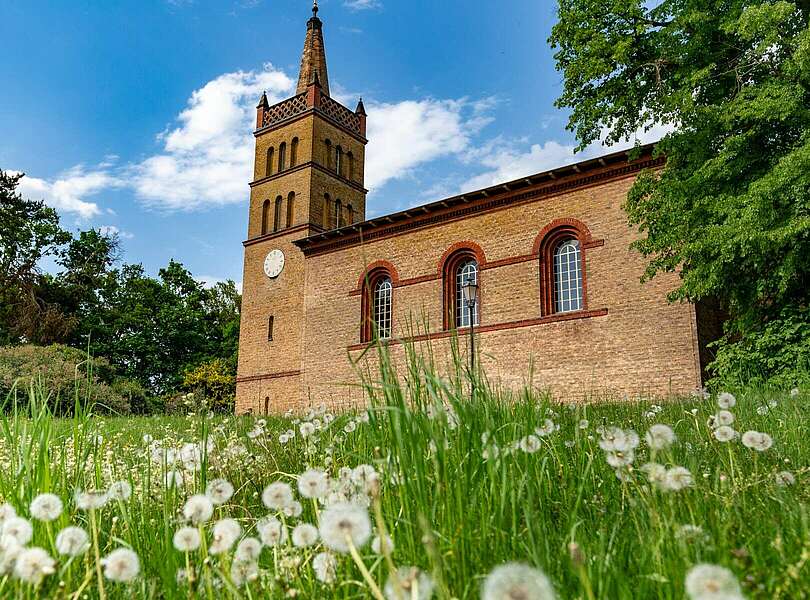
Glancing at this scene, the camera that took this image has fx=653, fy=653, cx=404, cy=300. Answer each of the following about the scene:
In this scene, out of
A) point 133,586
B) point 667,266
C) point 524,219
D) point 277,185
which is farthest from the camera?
point 277,185

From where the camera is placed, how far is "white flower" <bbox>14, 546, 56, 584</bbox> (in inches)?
56.6

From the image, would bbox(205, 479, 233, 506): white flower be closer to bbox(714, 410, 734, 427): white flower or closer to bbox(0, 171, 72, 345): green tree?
bbox(714, 410, 734, 427): white flower

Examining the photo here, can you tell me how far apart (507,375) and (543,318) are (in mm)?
2041

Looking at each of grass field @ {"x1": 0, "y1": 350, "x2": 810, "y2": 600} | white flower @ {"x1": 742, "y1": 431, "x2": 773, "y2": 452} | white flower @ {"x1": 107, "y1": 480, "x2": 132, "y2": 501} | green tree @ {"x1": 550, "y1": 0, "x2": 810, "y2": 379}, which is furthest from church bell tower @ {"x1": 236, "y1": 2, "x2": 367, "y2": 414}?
white flower @ {"x1": 742, "y1": 431, "x2": 773, "y2": 452}

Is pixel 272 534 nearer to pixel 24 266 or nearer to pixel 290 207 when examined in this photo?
pixel 290 207

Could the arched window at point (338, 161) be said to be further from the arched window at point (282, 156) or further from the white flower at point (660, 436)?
the white flower at point (660, 436)

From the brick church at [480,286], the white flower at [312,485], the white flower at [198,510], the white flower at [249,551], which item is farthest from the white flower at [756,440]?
the brick church at [480,286]

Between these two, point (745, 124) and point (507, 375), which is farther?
point (507, 375)

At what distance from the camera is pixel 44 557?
1.48m

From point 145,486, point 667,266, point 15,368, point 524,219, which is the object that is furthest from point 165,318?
point 145,486

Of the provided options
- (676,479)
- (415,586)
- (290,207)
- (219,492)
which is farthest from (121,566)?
(290,207)

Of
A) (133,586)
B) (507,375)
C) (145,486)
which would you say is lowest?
(133,586)

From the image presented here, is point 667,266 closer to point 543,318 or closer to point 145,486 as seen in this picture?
point 543,318

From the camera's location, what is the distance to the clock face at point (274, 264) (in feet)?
99.6
